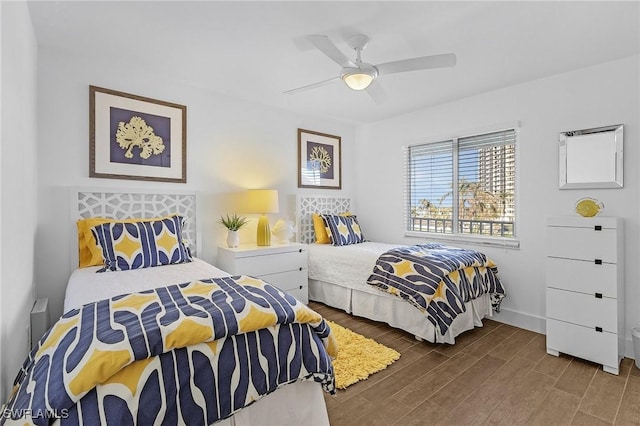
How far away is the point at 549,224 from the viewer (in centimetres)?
269

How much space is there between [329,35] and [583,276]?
105 inches

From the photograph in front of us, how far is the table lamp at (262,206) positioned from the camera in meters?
3.55

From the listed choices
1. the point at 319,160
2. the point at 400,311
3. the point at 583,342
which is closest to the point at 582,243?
the point at 583,342

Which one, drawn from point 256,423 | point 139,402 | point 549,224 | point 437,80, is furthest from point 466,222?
point 139,402

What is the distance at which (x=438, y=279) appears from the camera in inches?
106

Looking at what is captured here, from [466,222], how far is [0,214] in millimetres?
3896

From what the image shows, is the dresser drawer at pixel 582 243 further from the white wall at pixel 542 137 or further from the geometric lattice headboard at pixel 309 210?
the geometric lattice headboard at pixel 309 210

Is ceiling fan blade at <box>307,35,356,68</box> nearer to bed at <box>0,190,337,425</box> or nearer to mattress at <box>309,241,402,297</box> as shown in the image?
bed at <box>0,190,337,425</box>

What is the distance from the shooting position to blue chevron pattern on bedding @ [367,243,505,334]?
105 inches

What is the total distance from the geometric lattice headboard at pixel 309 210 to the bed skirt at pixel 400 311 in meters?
0.80

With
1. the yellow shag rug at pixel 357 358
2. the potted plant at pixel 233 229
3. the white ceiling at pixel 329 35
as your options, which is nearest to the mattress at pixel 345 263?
the yellow shag rug at pixel 357 358

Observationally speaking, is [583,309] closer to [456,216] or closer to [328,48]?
[456,216]

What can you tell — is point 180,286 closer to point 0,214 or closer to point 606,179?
point 0,214

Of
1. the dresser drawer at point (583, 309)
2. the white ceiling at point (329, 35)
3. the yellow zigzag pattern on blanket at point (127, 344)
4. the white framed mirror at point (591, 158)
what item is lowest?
the dresser drawer at point (583, 309)
